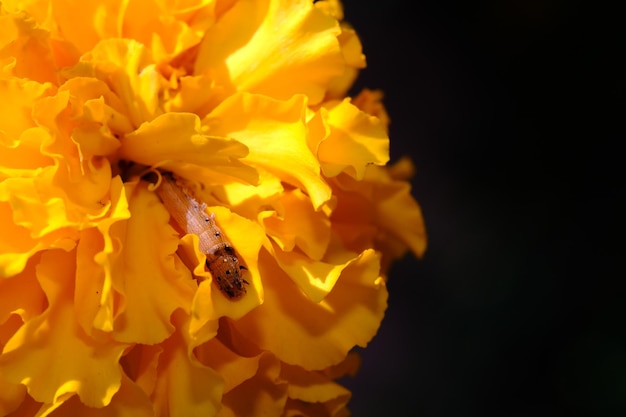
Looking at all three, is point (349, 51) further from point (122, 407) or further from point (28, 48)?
point (122, 407)

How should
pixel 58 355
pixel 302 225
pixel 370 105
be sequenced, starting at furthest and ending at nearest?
pixel 370 105 < pixel 302 225 < pixel 58 355

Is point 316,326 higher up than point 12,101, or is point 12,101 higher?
point 12,101

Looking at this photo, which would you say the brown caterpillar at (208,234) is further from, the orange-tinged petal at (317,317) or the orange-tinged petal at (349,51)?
the orange-tinged petal at (349,51)

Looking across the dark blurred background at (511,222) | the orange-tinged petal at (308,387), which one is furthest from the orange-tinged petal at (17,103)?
the dark blurred background at (511,222)

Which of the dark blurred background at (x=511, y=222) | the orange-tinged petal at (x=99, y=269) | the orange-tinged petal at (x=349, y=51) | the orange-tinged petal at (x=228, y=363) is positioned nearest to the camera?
the orange-tinged petal at (x=99, y=269)

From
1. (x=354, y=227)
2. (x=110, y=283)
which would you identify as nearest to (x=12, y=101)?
(x=110, y=283)

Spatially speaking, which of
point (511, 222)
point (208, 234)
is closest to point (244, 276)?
point (208, 234)

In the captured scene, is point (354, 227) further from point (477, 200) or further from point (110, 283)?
point (477, 200)
